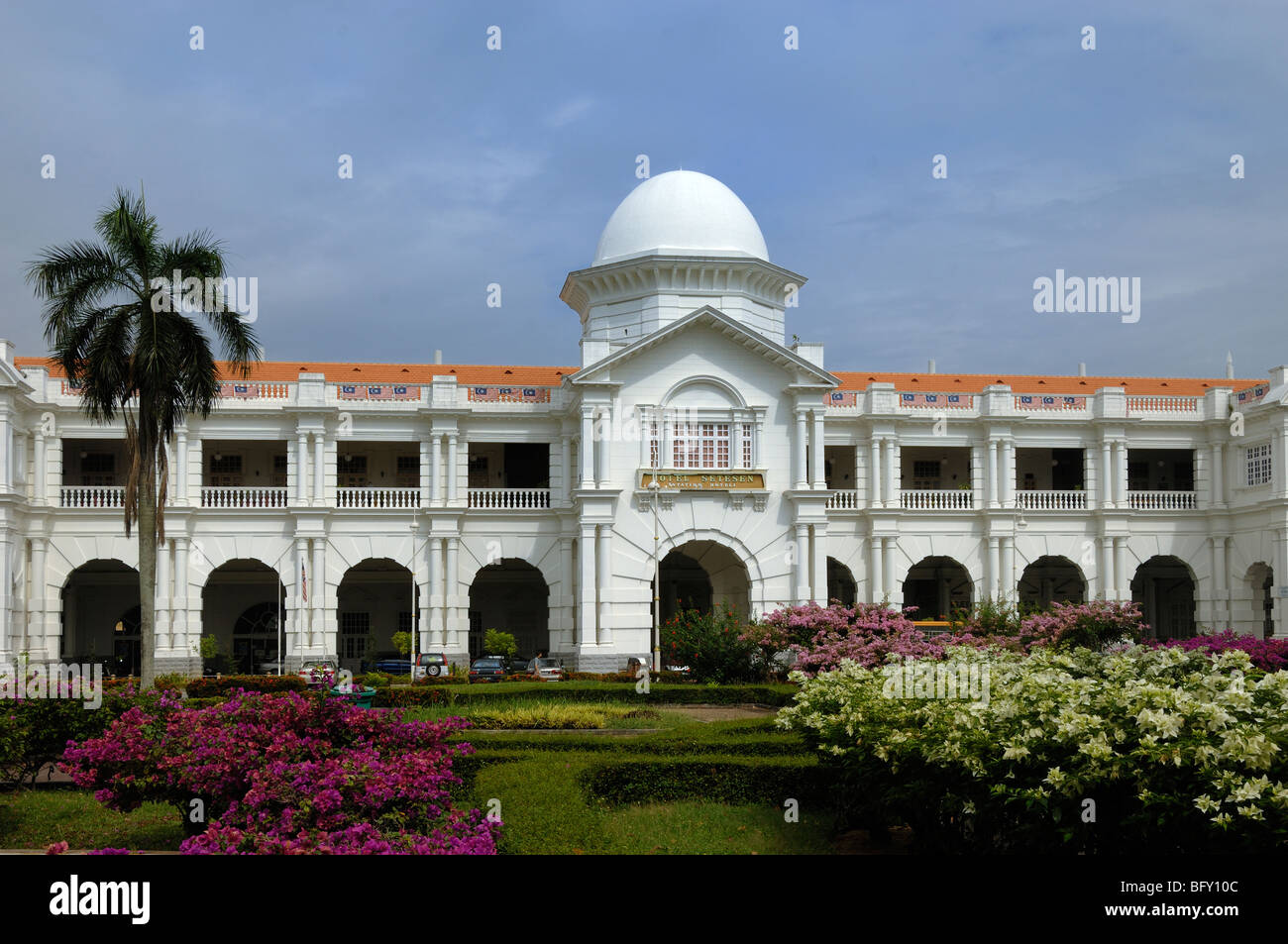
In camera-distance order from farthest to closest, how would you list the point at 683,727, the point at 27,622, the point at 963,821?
the point at 27,622 → the point at 683,727 → the point at 963,821

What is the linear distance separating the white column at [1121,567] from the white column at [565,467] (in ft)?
65.0

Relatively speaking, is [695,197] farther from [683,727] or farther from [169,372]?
[683,727]

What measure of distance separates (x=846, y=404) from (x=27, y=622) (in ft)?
93.2

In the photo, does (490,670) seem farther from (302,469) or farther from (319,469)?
(302,469)

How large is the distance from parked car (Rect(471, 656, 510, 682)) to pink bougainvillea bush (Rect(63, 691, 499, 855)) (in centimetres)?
2140

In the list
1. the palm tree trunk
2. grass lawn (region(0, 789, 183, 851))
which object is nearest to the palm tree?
the palm tree trunk

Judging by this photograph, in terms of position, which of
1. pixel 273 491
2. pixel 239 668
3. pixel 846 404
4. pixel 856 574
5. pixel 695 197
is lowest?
pixel 239 668

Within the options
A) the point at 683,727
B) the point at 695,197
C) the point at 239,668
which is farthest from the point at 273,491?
the point at 683,727

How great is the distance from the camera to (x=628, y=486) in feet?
130

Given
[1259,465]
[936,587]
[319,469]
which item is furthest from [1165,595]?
[319,469]

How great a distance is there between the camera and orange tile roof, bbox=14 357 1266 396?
45.3 metres

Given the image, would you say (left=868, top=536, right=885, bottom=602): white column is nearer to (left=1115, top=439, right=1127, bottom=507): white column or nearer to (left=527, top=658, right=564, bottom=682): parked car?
(left=1115, top=439, right=1127, bottom=507): white column
